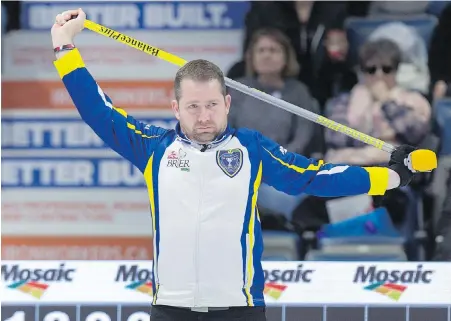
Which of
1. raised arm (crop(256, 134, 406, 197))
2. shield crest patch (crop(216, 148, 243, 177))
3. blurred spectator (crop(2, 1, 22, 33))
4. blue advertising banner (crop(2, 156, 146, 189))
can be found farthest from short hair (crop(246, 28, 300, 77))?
shield crest patch (crop(216, 148, 243, 177))

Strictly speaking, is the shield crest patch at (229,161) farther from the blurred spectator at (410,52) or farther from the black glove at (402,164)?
the blurred spectator at (410,52)

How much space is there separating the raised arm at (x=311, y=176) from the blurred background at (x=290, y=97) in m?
1.71

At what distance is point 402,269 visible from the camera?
15.1 feet

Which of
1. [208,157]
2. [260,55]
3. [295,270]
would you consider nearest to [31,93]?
[260,55]

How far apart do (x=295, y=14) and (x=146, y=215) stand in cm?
137

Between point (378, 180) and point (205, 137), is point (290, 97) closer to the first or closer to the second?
point (378, 180)

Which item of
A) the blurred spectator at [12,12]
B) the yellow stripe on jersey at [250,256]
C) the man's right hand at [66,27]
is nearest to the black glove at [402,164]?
the yellow stripe on jersey at [250,256]

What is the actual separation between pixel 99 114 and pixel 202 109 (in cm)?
38

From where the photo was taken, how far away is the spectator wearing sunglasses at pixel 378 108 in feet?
15.2

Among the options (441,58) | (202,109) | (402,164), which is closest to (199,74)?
(202,109)

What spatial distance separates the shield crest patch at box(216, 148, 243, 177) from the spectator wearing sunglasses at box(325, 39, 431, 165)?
1.91 metres

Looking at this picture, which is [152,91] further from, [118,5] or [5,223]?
[5,223]

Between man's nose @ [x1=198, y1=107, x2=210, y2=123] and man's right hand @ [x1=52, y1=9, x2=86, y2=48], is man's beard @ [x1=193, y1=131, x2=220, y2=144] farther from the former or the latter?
man's right hand @ [x1=52, y1=9, x2=86, y2=48]

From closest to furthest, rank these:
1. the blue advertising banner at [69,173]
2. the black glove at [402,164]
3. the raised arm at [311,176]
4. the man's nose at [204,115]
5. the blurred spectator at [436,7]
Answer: the man's nose at [204,115]
the raised arm at [311,176]
the black glove at [402,164]
the blurred spectator at [436,7]
the blue advertising banner at [69,173]
